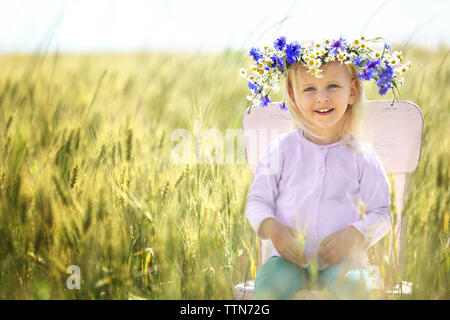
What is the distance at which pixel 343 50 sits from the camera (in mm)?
1337

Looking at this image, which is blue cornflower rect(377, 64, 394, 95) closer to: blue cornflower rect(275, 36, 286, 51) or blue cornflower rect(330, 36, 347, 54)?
blue cornflower rect(330, 36, 347, 54)

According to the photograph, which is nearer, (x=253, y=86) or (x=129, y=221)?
(x=129, y=221)

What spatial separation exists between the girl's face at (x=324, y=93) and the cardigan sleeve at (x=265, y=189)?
0.16 meters

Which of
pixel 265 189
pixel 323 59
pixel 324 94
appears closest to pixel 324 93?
pixel 324 94

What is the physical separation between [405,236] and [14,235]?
3.87ft

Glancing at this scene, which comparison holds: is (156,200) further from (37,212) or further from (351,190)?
(351,190)

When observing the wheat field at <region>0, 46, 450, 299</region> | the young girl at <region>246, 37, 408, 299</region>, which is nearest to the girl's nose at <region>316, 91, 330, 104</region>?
the young girl at <region>246, 37, 408, 299</region>

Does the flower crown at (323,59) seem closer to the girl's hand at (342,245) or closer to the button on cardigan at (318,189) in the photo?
the button on cardigan at (318,189)

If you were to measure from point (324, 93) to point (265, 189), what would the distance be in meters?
0.32

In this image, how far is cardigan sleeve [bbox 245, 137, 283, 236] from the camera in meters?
1.28

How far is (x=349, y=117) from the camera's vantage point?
1410mm

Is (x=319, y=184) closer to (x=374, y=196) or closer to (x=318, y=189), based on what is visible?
(x=318, y=189)

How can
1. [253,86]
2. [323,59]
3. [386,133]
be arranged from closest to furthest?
[323,59] → [253,86] → [386,133]
